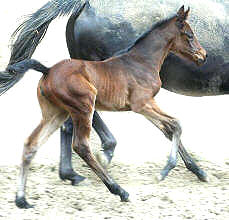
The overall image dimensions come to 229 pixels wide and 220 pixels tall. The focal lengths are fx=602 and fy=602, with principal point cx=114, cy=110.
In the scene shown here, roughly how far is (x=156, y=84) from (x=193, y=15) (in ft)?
3.05

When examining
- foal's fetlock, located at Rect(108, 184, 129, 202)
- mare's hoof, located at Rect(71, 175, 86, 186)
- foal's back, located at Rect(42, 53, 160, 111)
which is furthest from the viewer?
mare's hoof, located at Rect(71, 175, 86, 186)

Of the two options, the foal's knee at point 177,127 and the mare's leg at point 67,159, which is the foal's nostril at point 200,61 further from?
the mare's leg at point 67,159

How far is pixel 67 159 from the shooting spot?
538cm

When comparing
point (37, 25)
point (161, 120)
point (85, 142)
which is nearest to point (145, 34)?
point (161, 120)

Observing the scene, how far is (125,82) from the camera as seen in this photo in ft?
15.6

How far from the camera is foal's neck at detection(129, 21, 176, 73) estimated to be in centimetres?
498

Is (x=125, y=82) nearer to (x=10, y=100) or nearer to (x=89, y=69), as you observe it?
(x=89, y=69)

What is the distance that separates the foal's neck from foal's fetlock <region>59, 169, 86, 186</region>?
117 cm

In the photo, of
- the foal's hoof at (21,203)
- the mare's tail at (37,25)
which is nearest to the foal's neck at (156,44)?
the mare's tail at (37,25)

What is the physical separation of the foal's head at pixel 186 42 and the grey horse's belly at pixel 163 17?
0.30m

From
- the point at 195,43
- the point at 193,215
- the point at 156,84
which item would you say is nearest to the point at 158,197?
the point at 193,215

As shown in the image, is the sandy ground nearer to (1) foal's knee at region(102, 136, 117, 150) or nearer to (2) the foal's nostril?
(1) foal's knee at region(102, 136, 117, 150)

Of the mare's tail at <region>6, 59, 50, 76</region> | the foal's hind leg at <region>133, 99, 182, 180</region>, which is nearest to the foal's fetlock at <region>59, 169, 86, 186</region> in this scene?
the foal's hind leg at <region>133, 99, 182, 180</region>

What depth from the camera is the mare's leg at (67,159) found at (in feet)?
17.3
